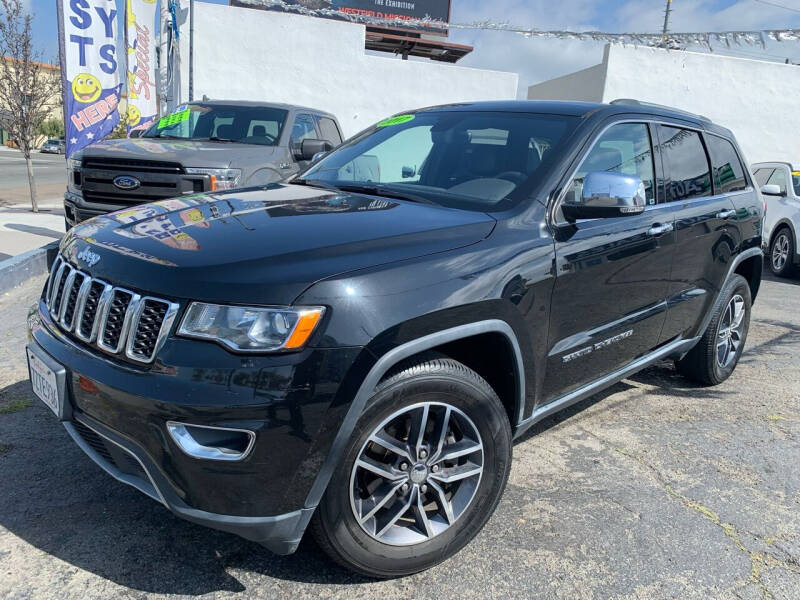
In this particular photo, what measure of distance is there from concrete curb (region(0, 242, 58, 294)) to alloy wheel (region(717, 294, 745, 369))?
17.2 feet

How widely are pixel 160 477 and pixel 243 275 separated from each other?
683 mm

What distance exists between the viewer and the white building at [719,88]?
1423cm

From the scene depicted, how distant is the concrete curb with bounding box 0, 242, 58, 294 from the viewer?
18.8 ft

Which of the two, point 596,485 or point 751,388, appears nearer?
point 596,485

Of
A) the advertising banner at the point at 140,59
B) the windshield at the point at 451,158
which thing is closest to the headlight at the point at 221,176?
the windshield at the point at 451,158

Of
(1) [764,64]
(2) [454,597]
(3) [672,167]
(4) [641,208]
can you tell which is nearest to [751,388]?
(3) [672,167]

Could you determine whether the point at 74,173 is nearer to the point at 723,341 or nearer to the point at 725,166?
the point at 725,166

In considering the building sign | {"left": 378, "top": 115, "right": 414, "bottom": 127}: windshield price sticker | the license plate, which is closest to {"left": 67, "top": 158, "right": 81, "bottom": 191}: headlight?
{"left": 378, "top": 115, "right": 414, "bottom": 127}: windshield price sticker

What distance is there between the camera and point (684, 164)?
386 centimetres

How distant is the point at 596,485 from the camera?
10.4 feet

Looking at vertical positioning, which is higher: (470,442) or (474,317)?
(474,317)

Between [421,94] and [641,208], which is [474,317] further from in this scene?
[421,94]

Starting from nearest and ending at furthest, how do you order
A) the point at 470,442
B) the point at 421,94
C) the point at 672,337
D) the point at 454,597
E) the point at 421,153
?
the point at 454,597 → the point at 470,442 → the point at 421,153 → the point at 672,337 → the point at 421,94

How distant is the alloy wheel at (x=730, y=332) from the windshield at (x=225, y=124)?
4.98m
